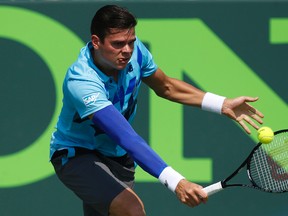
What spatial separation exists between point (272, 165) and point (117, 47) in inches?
45.4

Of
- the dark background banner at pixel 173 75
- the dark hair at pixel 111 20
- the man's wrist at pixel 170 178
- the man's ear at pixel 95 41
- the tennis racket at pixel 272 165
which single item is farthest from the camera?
the dark background banner at pixel 173 75

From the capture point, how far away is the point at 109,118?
15.4 feet

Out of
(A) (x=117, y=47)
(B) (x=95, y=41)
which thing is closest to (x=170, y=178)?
(A) (x=117, y=47)

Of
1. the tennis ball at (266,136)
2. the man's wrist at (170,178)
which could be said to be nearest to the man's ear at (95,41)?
the man's wrist at (170,178)

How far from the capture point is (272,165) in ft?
17.4

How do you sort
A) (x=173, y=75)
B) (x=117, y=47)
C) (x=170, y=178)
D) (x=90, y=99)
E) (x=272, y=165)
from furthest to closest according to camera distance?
1. (x=173, y=75)
2. (x=272, y=165)
3. (x=117, y=47)
4. (x=90, y=99)
5. (x=170, y=178)

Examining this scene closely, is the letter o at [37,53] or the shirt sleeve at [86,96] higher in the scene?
the shirt sleeve at [86,96]

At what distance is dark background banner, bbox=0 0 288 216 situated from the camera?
6508 millimetres

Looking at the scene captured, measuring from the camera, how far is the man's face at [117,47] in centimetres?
488

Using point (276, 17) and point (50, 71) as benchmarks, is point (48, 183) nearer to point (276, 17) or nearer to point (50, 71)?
point (50, 71)

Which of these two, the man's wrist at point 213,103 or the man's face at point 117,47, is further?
the man's wrist at point 213,103

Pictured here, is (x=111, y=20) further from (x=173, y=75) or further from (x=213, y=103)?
(x=173, y=75)

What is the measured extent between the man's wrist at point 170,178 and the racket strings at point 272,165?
0.74 metres

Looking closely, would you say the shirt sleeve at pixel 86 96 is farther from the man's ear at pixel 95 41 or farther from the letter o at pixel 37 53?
the letter o at pixel 37 53
